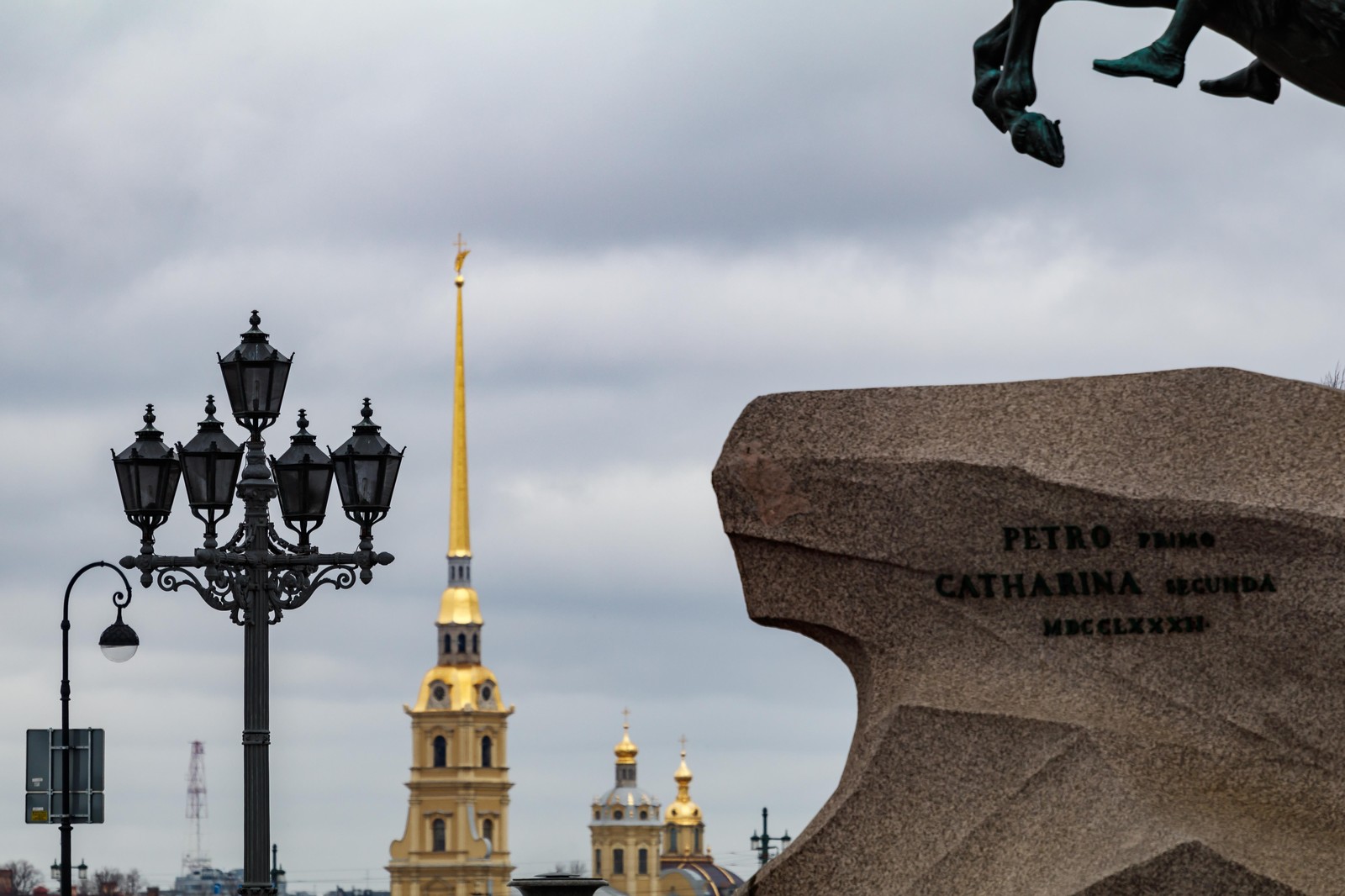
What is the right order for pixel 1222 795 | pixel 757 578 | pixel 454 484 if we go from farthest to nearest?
pixel 454 484 < pixel 757 578 < pixel 1222 795

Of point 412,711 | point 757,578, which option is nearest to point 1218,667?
point 757,578

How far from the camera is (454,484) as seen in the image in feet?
493

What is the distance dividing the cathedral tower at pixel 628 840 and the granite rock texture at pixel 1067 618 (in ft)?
495

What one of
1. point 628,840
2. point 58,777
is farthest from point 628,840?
point 58,777

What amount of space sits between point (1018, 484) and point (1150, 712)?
3.73 ft

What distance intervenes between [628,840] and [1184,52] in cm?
15523

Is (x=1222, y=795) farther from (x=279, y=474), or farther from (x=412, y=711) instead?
(x=412, y=711)

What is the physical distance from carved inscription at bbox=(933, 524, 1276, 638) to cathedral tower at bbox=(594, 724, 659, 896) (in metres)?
151

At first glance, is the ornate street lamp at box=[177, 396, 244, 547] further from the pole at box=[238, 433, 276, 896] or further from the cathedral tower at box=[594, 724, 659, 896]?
the cathedral tower at box=[594, 724, 659, 896]

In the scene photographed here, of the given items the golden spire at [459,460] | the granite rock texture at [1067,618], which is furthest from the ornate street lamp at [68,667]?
the golden spire at [459,460]

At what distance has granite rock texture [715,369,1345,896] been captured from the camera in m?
11.1

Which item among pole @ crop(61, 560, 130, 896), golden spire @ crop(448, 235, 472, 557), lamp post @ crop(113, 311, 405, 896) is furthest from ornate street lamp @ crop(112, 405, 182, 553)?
golden spire @ crop(448, 235, 472, 557)

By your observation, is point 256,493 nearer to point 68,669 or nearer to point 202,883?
point 68,669

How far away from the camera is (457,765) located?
158m
